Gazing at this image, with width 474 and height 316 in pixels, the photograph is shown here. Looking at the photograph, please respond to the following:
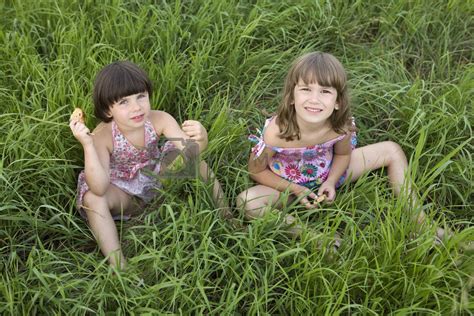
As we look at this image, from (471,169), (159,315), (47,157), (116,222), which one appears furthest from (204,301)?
(471,169)

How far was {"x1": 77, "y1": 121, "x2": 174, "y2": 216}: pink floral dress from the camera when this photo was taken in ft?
7.75

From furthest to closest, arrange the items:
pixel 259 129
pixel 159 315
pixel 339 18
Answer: pixel 339 18 → pixel 259 129 → pixel 159 315

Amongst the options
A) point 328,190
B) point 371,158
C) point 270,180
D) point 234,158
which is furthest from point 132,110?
point 371,158

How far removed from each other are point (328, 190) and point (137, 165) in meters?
0.84

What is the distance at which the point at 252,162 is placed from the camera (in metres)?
2.42

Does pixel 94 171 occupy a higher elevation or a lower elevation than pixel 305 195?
higher

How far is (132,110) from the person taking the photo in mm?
2203

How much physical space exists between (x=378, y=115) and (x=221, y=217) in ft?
3.51

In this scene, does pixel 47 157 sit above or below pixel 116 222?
above

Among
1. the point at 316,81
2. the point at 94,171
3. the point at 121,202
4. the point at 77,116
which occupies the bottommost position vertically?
the point at 121,202

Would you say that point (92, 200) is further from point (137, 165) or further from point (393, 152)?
point (393, 152)

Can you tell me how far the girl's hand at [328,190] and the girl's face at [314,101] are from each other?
0.99 feet

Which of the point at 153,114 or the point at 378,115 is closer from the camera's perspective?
the point at 153,114

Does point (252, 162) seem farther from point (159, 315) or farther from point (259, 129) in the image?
point (159, 315)
